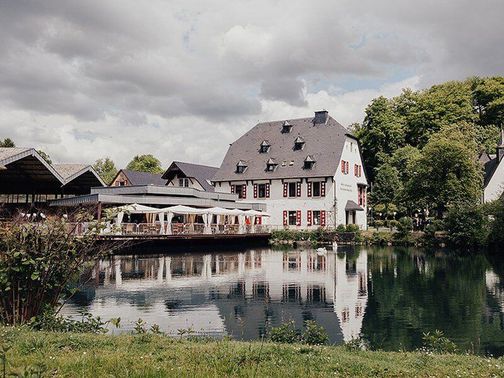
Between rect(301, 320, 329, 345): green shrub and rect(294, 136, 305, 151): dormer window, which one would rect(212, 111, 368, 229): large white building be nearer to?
rect(294, 136, 305, 151): dormer window

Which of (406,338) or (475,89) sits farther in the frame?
(475,89)

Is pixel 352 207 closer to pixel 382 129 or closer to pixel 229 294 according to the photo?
pixel 382 129

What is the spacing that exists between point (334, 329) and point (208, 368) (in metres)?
7.25

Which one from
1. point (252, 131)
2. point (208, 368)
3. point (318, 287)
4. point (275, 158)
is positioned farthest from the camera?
point (252, 131)

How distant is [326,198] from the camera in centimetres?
4656

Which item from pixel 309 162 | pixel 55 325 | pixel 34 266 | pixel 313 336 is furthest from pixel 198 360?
pixel 309 162

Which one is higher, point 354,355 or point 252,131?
point 252,131

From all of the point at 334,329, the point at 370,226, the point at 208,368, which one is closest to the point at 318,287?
the point at 334,329

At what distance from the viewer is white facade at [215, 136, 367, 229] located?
153 ft

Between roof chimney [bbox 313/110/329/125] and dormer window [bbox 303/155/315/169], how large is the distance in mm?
4722

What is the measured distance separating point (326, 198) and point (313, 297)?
2999 centimetres

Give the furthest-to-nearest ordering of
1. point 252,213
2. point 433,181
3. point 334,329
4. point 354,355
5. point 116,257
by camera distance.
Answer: point 252,213
point 433,181
point 116,257
point 334,329
point 354,355

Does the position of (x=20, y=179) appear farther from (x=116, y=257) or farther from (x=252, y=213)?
(x=252, y=213)

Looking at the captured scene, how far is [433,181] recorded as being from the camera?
40.8 m
